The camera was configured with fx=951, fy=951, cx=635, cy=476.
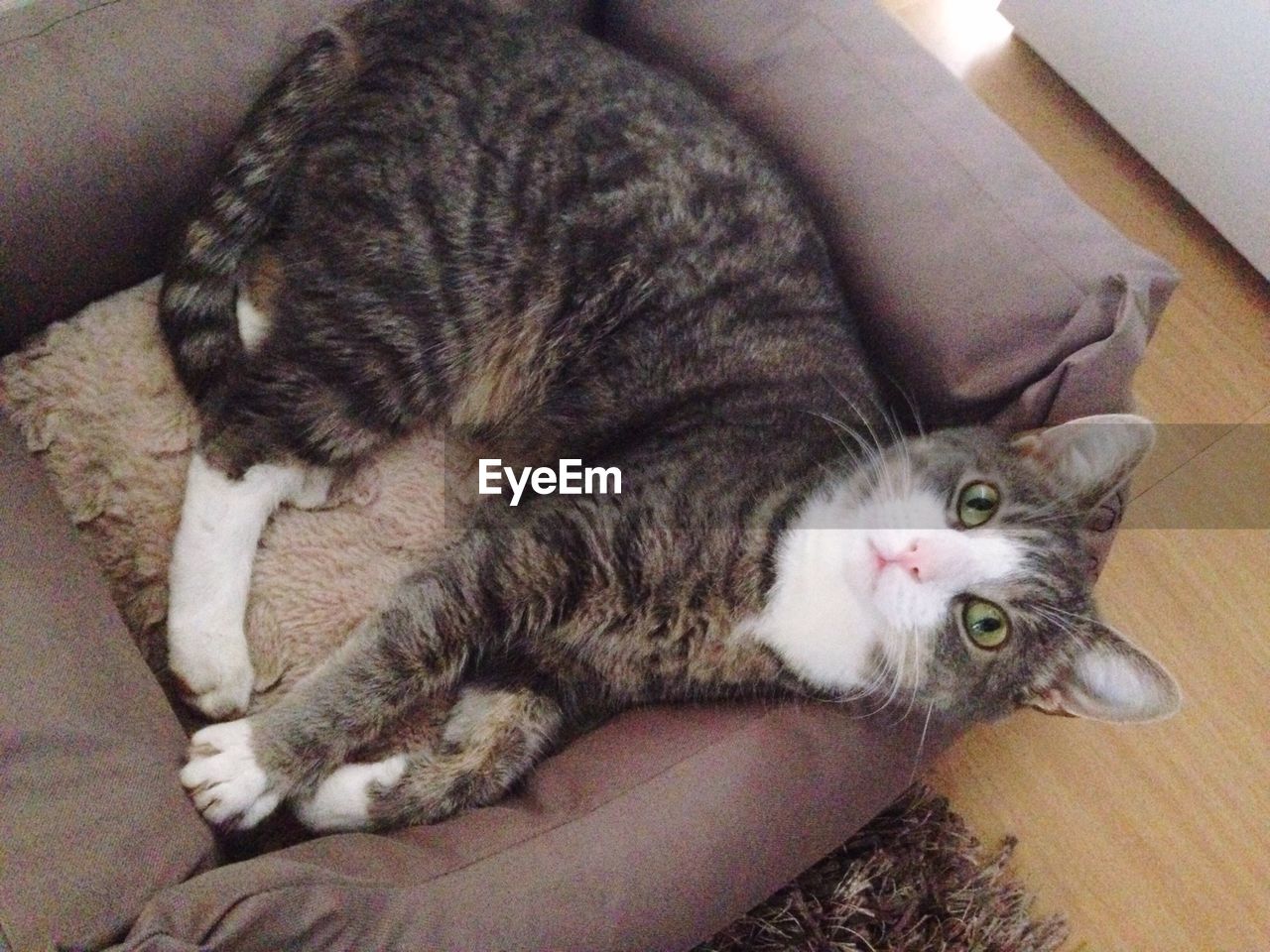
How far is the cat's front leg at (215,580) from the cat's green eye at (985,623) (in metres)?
0.97

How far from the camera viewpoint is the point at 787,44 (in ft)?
5.41

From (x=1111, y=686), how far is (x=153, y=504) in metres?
1.37

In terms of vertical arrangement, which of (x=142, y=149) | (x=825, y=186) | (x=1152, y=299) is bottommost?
(x=1152, y=299)

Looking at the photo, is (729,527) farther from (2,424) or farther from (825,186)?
(2,424)

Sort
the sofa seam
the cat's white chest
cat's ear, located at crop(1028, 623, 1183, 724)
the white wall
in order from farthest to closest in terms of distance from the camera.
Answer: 1. the white wall
2. the sofa seam
3. the cat's white chest
4. cat's ear, located at crop(1028, 623, 1183, 724)

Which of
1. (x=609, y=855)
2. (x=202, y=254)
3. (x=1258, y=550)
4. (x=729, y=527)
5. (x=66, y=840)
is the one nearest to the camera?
(x=66, y=840)

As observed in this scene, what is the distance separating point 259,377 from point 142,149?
40cm

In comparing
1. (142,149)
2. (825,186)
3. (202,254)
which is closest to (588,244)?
(825,186)

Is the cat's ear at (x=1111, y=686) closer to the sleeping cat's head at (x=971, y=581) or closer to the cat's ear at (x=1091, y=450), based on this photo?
the sleeping cat's head at (x=971, y=581)

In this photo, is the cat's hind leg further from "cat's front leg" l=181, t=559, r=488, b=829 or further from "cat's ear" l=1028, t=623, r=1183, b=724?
"cat's ear" l=1028, t=623, r=1183, b=724

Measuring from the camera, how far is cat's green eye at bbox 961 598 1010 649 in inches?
47.1

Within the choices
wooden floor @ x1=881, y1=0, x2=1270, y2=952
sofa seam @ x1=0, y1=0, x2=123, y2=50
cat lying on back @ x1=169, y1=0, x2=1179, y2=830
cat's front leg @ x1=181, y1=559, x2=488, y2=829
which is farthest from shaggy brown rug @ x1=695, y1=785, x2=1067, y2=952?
sofa seam @ x1=0, y1=0, x2=123, y2=50

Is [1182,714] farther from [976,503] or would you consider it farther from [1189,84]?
[1189,84]

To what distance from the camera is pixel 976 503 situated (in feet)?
4.16
